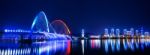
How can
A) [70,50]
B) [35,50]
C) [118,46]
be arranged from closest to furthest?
1. [35,50]
2. [70,50]
3. [118,46]

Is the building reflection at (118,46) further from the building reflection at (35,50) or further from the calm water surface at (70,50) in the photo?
the building reflection at (35,50)

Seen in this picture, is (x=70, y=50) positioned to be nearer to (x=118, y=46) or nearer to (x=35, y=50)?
(x=35, y=50)

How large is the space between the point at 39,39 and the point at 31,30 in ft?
72.9

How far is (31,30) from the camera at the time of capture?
69062 mm

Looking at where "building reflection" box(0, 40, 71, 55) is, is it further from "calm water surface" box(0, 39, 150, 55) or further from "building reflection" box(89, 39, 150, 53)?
"building reflection" box(89, 39, 150, 53)

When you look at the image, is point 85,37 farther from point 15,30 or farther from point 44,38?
point 15,30

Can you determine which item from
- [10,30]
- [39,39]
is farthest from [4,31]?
[39,39]

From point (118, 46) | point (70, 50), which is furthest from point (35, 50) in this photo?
point (118, 46)

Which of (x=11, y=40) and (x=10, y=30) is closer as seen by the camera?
(x=10, y=30)

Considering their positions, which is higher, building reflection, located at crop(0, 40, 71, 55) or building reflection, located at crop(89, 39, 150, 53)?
building reflection, located at crop(0, 40, 71, 55)

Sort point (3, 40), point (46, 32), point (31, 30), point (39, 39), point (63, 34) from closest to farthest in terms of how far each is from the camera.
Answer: point (31, 30)
point (46, 32)
point (3, 40)
point (39, 39)
point (63, 34)

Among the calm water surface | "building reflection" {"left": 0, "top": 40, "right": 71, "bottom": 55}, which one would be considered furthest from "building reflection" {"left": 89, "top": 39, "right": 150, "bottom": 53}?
"building reflection" {"left": 0, "top": 40, "right": 71, "bottom": 55}

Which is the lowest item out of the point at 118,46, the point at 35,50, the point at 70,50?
the point at 118,46

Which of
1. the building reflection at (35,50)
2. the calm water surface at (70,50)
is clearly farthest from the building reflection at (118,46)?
the building reflection at (35,50)
